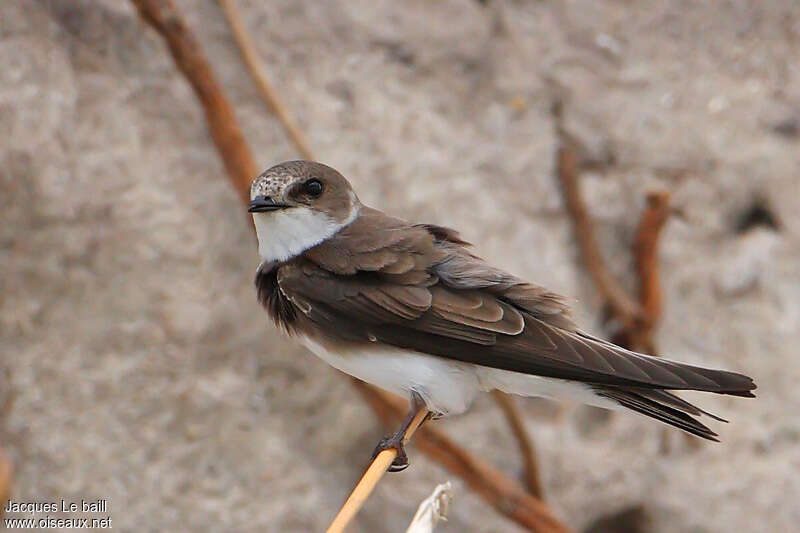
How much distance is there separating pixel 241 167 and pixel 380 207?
34 cm

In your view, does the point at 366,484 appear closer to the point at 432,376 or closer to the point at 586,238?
the point at 432,376

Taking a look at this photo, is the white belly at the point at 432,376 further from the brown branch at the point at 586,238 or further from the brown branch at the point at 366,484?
the brown branch at the point at 586,238

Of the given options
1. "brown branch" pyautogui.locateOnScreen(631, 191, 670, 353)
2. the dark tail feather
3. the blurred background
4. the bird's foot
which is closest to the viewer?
the dark tail feather

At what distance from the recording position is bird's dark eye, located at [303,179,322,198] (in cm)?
146

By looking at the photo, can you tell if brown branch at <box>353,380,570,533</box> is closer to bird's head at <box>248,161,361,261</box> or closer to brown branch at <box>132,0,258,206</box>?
brown branch at <box>132,0,258,206</box>

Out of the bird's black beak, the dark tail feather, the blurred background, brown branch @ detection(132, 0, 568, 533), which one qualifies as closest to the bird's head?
the bird's black beak

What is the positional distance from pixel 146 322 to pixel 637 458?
109cm

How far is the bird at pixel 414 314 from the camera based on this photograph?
1.32 metres

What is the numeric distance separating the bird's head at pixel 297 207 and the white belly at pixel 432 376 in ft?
0.55

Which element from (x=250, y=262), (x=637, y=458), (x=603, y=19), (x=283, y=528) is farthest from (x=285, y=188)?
(x=603, y=19)

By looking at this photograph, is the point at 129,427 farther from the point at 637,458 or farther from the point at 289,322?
the point at 637,458

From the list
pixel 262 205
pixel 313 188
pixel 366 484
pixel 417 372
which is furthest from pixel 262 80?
pixel 366 484

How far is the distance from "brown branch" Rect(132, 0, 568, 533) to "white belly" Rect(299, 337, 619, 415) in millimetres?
704

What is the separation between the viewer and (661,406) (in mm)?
1272
